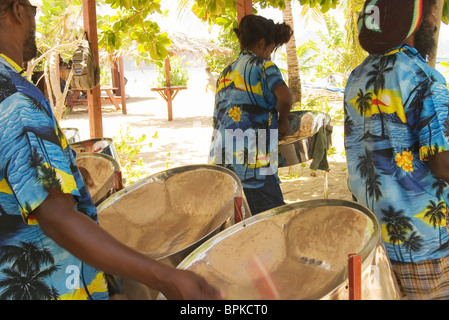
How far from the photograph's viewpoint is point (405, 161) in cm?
106

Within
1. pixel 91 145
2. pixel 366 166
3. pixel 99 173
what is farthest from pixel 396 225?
pixel 91 145

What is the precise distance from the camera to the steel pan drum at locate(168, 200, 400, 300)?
93cm

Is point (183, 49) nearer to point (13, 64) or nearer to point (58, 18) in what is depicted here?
point (58, 18)

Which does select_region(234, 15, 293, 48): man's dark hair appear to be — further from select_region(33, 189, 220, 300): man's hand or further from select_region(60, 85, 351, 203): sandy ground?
select_region(33, 189, 220, 300): man's hand

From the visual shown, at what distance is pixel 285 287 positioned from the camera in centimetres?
98

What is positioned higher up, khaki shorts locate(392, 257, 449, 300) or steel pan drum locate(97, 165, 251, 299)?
steel pan drum locate(97, 165, 251, 299)

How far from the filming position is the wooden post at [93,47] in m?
2.66

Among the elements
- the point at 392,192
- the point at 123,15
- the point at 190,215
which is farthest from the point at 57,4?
the point at 392,192

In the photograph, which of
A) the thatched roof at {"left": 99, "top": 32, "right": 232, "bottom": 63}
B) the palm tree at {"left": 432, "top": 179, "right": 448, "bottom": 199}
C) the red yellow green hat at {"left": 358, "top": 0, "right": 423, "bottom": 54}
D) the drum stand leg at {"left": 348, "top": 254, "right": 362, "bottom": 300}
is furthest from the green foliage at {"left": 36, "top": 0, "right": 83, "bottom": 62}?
the drum stand leg at {"left": 348, "top": 254, "right": 362, "bottom": 300}

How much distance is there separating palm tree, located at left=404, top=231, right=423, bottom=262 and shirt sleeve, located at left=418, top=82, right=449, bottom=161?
18 centimetres

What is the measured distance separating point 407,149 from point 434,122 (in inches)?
3.6

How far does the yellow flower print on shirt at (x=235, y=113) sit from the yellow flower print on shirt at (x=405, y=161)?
80cm

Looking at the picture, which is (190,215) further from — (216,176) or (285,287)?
(285,287)
